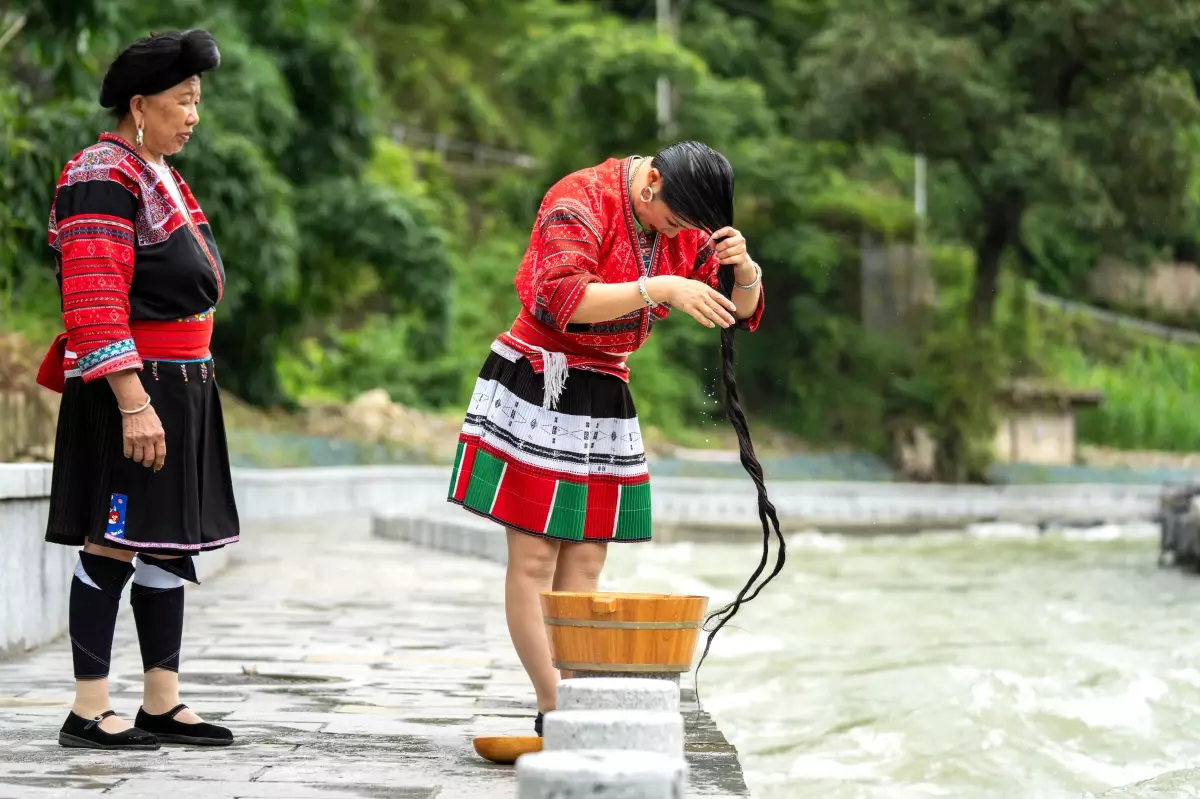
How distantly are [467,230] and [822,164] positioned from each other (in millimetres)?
7390

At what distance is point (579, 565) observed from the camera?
4.23m

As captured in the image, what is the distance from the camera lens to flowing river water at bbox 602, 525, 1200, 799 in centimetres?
626

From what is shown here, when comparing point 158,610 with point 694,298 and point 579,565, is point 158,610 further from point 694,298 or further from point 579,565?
point 694,298

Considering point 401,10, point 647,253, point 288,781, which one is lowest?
point 288,781

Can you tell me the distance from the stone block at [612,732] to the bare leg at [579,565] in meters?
1.30

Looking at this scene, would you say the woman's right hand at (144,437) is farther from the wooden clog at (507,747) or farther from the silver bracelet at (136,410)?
the wooden clog at (507,747)

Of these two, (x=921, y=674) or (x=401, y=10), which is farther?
(x=401, y=10)

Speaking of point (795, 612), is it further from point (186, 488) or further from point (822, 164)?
point (822, 164)

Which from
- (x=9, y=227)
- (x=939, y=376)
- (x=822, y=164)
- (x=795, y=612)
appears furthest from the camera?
(x=822, y=164)

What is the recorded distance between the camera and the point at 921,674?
8.50 metres

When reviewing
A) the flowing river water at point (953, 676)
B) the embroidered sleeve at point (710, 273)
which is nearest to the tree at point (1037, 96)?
the flowing river water at point (953, 676)

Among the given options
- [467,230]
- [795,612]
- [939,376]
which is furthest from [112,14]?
[467,230]

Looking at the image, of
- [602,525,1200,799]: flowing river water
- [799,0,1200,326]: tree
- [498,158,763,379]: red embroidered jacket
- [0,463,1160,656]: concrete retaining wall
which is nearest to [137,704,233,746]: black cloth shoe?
[498,158,763,379]: red embroidered jacket

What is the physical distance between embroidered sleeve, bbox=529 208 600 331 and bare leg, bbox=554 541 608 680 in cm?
58
